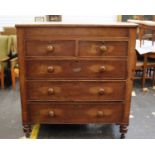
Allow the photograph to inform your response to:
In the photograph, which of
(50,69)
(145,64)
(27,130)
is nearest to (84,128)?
(27,130)

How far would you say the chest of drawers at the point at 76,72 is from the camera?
1.90 metres

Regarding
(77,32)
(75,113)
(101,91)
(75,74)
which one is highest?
(77,32)

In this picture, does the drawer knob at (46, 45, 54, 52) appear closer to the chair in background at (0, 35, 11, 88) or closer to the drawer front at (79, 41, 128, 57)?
the drawer front at (79, 41, 128, 57)

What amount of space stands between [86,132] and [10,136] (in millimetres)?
Answer: 789

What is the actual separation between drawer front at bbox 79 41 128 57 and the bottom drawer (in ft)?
1.61

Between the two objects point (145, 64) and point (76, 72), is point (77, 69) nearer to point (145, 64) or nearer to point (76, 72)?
point (76, 72)

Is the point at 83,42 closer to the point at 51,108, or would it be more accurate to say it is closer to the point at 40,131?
the point at 51,108

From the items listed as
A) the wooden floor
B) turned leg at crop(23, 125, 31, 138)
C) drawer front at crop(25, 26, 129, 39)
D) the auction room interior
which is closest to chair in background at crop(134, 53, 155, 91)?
the wooden floor

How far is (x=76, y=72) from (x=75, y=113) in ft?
1.34

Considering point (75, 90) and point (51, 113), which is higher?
point (75, 90)

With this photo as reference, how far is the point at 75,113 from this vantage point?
6.98 feet

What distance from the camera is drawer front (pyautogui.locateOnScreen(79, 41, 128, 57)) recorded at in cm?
192
